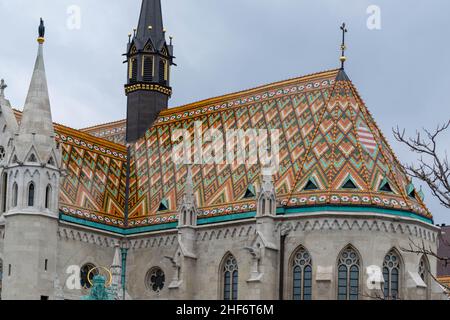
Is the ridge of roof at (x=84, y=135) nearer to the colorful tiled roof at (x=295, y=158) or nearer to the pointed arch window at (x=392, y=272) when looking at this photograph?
the colorful tiled roof at (x=295, y=158)

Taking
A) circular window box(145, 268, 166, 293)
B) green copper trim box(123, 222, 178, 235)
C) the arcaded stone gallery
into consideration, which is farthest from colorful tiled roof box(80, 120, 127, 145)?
circular window box(145, 268, 166, 293)

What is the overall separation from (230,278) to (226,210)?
305 centimetres

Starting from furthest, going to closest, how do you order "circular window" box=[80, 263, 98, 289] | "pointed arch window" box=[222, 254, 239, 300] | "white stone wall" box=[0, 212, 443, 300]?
"circular window" box=[80, 263, 98, 289] → "pointed arch window" box=[222, 254, 239, 300] → "white stone wall" box=[0, 212, 443, 300]

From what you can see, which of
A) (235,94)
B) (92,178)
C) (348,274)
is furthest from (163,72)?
(348,274)

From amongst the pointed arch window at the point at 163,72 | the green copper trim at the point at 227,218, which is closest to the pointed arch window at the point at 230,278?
the green copper trim at the point at 227,218

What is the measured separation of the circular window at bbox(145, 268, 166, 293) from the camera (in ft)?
175

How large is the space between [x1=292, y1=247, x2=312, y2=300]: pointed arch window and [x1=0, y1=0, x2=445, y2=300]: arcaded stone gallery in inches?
1.7

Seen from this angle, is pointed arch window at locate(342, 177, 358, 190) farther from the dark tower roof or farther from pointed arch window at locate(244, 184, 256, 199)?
the dark tower roof

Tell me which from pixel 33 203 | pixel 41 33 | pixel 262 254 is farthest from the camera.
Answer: pixel 41 33

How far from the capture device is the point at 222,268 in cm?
5128

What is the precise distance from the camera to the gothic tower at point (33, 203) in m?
48.4

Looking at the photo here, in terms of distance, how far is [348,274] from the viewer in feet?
158

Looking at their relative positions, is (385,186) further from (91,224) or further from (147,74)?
(147,74)
